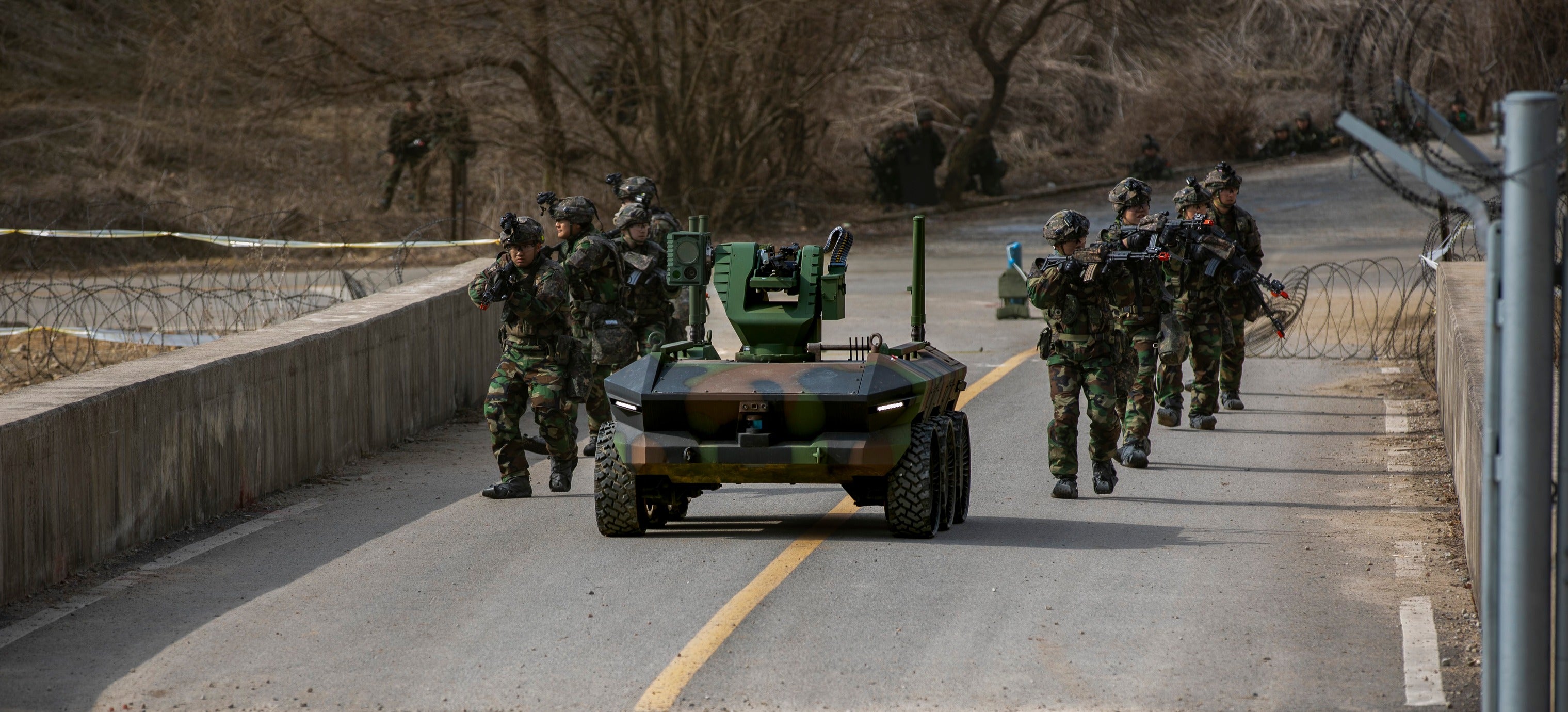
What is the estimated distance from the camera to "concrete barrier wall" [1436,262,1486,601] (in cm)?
805

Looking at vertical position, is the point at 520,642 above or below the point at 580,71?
below

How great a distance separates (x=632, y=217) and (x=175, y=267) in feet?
50.1

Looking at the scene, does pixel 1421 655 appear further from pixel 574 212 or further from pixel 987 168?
pixel 987 168

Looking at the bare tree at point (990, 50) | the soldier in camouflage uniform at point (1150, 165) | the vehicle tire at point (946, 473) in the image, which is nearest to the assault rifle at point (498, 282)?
the vehicle tire at point (946, 473)

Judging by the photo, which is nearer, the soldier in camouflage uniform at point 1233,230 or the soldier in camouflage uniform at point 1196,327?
the soldier in camouflage uniform at point 1196,327

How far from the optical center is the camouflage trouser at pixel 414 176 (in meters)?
29.1

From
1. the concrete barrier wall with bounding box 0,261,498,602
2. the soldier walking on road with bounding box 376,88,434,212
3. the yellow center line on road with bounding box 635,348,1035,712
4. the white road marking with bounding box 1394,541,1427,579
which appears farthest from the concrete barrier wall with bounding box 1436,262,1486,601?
the soldier walking on road with bounding box 376,88,434,212

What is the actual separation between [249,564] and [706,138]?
64.6ft

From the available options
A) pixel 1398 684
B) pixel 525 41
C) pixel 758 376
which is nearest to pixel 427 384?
pixel 758 376

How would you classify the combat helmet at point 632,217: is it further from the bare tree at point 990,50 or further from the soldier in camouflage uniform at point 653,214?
the bare tree at point 990,50

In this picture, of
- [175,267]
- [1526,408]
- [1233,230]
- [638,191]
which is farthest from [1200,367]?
[175,267]

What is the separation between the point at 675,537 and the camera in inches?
380

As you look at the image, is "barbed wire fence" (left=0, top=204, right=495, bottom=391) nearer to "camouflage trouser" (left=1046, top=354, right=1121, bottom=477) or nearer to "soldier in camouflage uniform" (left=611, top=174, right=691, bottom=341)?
"soldier in camouflage uniform" (left=611, top=174, right=691, bottom=341)

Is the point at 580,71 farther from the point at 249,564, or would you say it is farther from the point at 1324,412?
the point at 249,564
